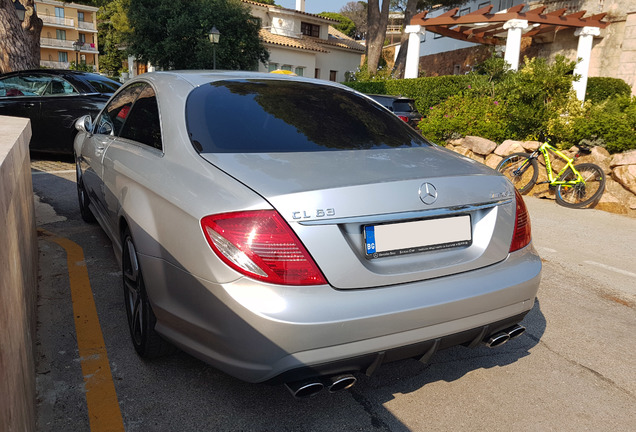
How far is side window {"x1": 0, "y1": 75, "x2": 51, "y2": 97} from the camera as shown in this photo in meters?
8.58

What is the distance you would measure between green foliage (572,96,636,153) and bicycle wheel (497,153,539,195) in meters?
1.10

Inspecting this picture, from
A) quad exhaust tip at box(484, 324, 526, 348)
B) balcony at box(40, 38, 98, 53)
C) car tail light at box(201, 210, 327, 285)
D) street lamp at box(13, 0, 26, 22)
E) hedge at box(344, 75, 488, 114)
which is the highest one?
balcony at box(40, 38, 98, 53)

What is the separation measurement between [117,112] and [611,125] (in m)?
7.83

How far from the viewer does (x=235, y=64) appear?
33.3m

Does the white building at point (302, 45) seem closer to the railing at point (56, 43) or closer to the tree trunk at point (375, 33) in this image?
the tree trunk at point (375, 33)

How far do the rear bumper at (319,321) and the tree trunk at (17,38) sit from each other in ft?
43.9

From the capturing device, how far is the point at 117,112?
3.95m

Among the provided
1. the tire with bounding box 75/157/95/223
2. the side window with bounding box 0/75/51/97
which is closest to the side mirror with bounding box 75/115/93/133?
the tire with bounding box 75/157/95/223

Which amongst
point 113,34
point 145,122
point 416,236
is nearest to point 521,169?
point 145,122

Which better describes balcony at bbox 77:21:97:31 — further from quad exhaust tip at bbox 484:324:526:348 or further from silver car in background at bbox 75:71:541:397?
quad exhaust tip at bbox 484:324:526:348

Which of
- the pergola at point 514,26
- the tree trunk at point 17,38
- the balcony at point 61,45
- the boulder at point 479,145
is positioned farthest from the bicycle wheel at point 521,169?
the balcony at point 61,45

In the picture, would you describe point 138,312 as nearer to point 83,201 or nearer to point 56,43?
point 83,201

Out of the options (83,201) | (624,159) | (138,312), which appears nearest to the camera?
(138,312)

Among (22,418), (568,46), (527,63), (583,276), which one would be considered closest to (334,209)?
(22,418)
